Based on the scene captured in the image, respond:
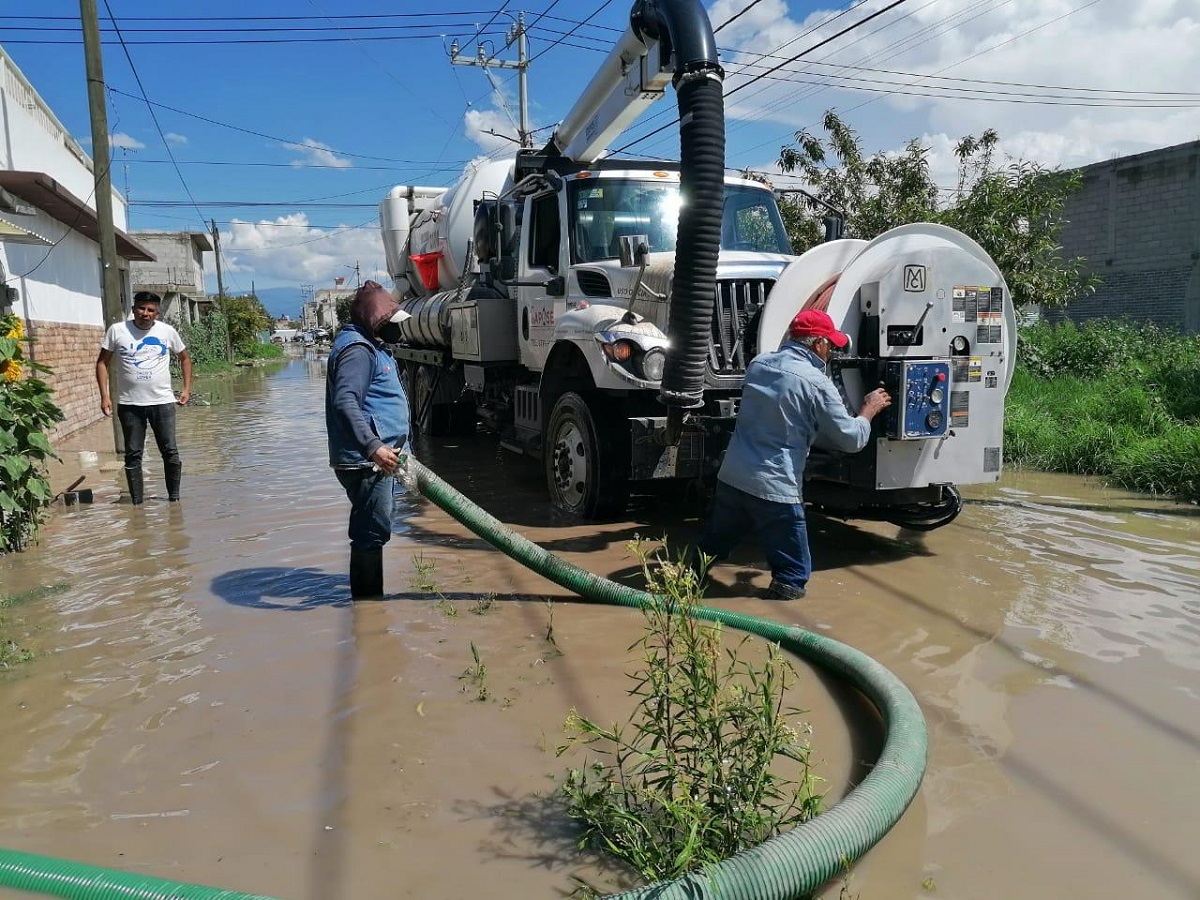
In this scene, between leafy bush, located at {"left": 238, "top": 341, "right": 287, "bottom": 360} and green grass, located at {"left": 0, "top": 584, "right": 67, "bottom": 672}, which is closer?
green grass, located at {"left": 0, "top": 584, "right": 67, "bottom": 672}

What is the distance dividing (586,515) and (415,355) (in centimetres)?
607

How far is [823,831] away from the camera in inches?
93.4

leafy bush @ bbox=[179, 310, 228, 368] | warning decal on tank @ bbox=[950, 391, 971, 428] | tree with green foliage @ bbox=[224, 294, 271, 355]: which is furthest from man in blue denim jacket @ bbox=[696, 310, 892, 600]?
tree with green foliage @ bbox=[224, 294, 271, 355]

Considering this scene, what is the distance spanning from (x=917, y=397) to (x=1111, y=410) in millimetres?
6527

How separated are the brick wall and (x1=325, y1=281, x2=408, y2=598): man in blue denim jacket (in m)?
8.40

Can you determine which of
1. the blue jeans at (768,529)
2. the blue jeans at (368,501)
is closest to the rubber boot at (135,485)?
the blue jeans at (368,501)

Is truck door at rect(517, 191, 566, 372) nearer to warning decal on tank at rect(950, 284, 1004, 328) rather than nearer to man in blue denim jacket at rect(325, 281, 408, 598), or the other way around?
man in blue denim jacket at rect(325, 281, 408, 598)

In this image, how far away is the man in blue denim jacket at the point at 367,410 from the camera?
459 centimetres

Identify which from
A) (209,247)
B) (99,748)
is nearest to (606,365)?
(99,748)

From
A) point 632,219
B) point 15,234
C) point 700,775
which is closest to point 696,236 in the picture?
point 632,219

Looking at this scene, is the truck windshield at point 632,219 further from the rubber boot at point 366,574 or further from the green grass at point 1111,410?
the green grass at point 1111,410

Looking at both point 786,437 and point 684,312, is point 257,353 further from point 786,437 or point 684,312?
point 786,437

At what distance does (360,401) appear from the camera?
4.66 m

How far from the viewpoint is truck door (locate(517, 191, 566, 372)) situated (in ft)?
24.8
